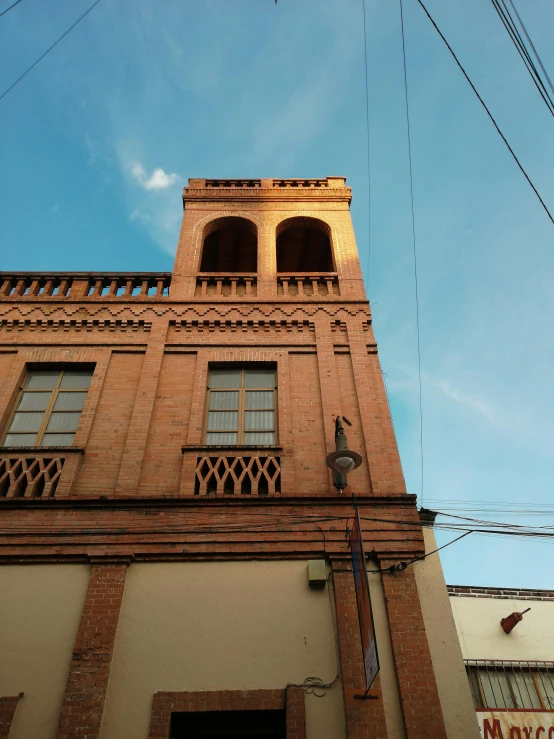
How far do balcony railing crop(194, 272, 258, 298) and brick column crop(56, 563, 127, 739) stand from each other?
6.47 m

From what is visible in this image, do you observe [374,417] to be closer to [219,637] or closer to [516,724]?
[219,637]

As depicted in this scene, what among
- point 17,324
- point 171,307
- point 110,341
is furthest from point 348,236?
point 17,324

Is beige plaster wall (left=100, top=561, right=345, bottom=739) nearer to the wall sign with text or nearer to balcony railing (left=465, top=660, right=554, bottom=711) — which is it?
the wall sign with text

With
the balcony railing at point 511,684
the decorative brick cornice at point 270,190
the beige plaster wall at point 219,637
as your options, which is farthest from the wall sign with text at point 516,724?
the decorative brick cornice at point 270,190

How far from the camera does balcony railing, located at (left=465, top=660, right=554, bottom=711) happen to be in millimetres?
9188

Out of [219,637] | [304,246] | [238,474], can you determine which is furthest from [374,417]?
[304,246]

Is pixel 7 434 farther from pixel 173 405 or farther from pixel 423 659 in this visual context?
pixel 423 659

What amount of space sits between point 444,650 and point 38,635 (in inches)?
196

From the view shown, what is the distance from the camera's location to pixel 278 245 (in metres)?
15.5

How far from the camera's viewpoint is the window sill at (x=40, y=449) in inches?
335

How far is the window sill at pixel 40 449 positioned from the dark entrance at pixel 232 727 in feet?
13.6

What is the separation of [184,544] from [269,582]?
1279 millimetres

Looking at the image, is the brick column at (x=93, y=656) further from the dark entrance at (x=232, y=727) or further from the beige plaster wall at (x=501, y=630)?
the beige plaster wall at (x=501, y=630)

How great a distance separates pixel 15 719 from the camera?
598 cm
